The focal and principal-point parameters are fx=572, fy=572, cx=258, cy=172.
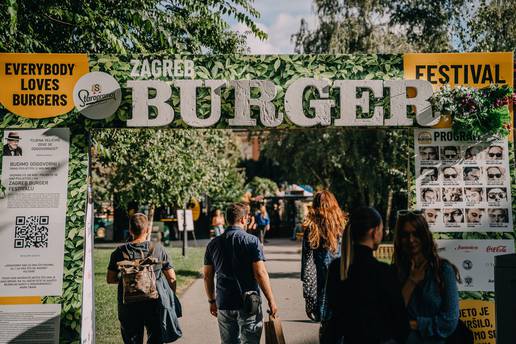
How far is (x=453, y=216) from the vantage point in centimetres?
640

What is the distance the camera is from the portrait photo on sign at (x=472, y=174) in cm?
642

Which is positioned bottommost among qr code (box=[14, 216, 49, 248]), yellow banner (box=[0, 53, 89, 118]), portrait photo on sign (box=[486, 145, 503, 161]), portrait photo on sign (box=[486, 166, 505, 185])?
qr code (box=[14, 216, 49, 248])

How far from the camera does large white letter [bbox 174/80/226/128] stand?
6344 mm

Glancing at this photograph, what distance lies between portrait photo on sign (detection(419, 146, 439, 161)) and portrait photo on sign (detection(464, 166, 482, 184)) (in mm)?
370

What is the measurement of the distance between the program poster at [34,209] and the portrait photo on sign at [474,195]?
14.7ft

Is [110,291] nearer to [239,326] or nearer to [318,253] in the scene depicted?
[239,326]

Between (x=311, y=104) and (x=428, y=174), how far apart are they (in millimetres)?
1533

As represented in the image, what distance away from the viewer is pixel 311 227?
19.0 ft

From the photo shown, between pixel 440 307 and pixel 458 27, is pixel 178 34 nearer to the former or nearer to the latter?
pixel 440 307

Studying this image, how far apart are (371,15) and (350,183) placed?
8190mm

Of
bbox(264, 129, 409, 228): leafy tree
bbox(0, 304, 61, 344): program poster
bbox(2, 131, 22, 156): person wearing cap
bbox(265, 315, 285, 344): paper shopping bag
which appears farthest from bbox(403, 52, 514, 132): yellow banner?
bbox(264, 129, 409, 228): leafy tree

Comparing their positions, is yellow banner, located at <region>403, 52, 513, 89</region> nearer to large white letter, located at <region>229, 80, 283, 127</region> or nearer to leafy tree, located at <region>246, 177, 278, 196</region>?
large white letter, located at <region>229, 80, 283, 127</region>

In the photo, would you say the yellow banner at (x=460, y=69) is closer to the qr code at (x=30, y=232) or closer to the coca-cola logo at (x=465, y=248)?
the coca-cola logo at (x=465, y=248)

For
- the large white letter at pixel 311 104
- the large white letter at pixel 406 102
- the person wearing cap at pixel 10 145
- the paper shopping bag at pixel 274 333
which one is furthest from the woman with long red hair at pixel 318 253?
the person wearing cap at pixel 10 145
